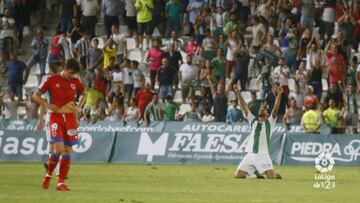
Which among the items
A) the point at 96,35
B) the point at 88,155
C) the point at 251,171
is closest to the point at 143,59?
the point at 96,35

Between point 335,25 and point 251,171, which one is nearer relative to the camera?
point 251,171

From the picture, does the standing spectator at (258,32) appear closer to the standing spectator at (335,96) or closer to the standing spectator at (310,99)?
the standing spectator at (310,99)

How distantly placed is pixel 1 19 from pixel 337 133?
49.7ft

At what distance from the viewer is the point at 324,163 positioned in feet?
105

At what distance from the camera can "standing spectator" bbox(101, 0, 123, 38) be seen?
145ft

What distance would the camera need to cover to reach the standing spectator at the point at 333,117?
3642 cm

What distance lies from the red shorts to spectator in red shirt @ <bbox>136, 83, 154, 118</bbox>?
677 inches

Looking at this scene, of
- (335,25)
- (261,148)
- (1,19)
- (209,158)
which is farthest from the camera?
(1,19)

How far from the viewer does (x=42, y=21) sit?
47812 millimetres

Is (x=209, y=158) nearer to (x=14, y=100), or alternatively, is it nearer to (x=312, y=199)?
(x=14, y=100)

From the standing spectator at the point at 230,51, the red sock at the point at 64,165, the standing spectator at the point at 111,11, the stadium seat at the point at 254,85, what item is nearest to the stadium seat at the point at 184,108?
the standing spectator at the point at 230,51

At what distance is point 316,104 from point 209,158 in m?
4.34

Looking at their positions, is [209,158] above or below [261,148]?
below

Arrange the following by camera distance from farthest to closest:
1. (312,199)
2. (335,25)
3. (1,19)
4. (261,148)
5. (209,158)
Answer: (1,19), (335,25), (209,158), (261,148), (312,199)
